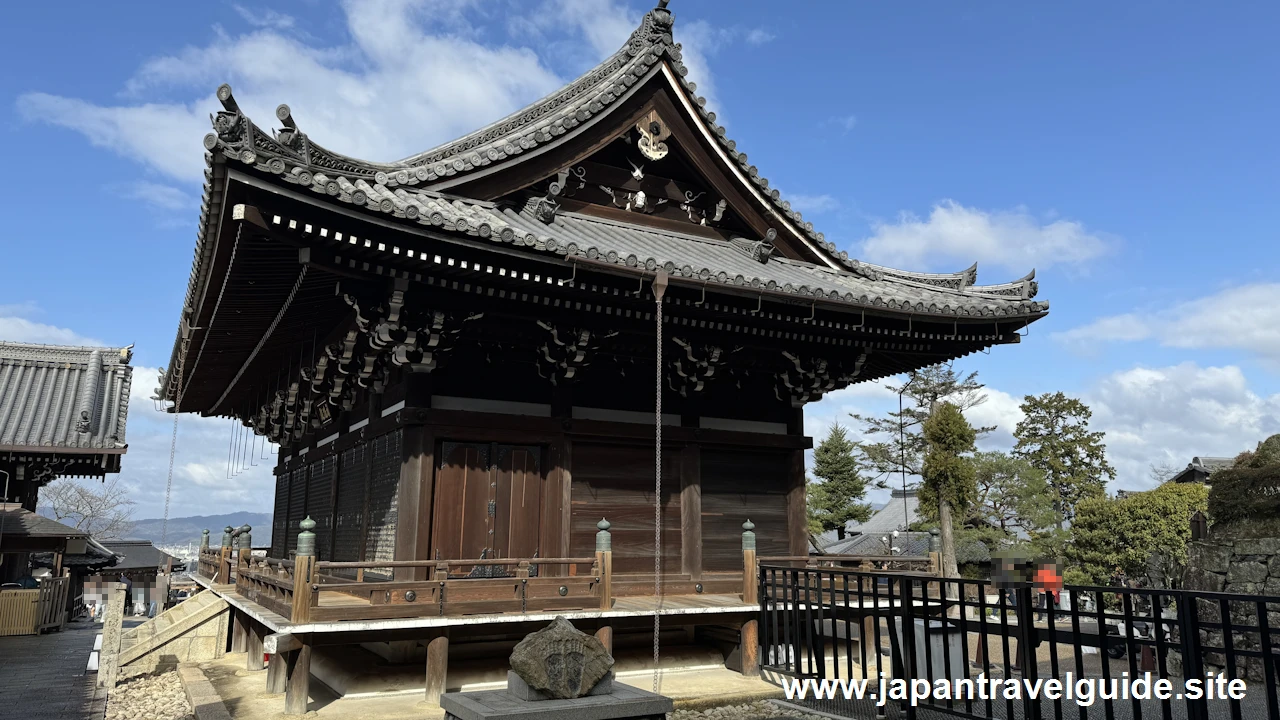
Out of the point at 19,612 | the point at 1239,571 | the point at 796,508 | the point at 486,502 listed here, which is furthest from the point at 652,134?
the point at 19,612

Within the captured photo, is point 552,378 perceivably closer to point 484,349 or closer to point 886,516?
point 484,349

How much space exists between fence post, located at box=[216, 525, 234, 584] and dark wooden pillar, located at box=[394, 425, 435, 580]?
6.30m

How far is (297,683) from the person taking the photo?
9.16 metres

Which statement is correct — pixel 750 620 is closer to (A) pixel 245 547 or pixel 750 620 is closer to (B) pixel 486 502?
(B) pixel 486 502

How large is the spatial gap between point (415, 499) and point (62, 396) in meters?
18.8

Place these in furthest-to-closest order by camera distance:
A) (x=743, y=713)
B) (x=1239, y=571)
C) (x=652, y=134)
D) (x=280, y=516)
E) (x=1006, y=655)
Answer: (x=280, y=516)
(x=1239, y=571)
(x=652, y=134)
(x=743, y=713)
(x=1006, y=655)

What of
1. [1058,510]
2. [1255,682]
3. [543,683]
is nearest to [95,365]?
[543,683]

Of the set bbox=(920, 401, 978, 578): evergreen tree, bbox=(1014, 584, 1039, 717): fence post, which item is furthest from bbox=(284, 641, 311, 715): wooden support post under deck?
bbox=(920, 401, 978, 578): evergreen tree

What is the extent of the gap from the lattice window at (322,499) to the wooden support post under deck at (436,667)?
16.7 feet

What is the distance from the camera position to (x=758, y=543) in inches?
525

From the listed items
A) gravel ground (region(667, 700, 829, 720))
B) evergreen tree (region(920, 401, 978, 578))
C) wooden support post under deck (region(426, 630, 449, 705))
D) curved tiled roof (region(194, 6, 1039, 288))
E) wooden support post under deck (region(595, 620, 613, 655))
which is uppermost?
curved tiled roof (region(194, 6, 1039, 288))

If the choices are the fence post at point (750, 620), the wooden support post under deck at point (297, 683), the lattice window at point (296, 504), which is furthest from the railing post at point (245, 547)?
the fence post at point (750, 620)

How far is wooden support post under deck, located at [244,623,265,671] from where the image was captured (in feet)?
42.6

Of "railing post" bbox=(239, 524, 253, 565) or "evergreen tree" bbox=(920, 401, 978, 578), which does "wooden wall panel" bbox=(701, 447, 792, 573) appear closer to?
"railing post" bbox=(239, 524, 253, 565)
